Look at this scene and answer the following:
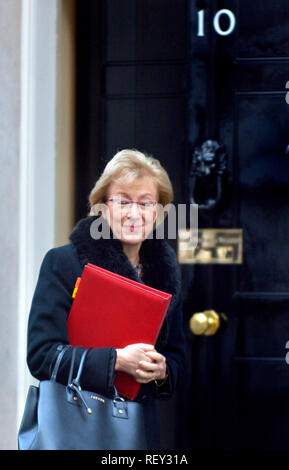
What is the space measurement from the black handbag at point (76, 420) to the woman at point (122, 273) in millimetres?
60

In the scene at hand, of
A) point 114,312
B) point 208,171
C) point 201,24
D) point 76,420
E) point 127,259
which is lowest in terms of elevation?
point 76,420

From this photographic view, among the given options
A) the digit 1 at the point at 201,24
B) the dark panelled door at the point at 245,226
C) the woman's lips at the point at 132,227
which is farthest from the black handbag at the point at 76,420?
the digit 1 at the point at 201,24

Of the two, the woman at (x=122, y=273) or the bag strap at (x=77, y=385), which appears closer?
the bag strap at (x=77, y=385)

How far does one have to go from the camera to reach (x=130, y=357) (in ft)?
6.57

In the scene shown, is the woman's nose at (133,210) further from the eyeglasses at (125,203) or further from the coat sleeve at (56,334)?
the coat sleeve at (56,334)

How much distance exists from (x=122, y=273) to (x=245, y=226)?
4.05 ft

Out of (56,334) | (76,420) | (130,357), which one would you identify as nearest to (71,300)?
(56,334)

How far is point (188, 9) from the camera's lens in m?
3.27

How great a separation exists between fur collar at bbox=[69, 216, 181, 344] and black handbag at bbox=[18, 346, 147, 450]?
0.32 meters

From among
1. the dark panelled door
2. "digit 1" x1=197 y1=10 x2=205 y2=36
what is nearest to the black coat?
the dark panelled door

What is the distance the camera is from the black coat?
1.98 meters

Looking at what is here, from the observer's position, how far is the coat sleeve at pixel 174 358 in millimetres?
2232

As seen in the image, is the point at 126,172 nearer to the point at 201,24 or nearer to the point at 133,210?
the point at 133,210
